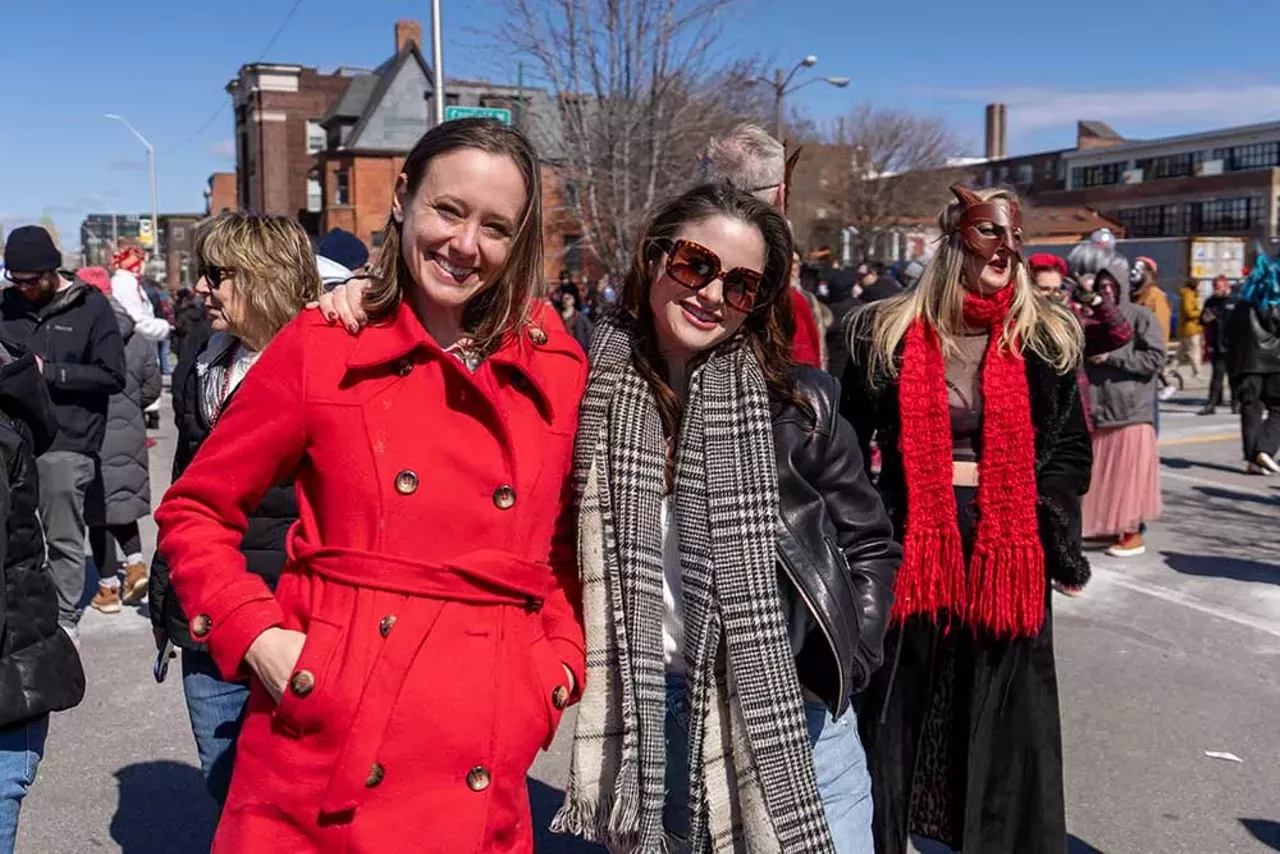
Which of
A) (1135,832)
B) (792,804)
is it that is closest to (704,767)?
(792,804)

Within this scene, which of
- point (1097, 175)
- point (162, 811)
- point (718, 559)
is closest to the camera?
point (718, 559)

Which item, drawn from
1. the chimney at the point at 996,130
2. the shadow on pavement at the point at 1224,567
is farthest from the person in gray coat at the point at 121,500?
the chimney at the point at 996,130

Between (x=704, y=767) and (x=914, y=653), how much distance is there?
132 cm

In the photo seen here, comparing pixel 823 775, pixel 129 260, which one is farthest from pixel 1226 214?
pixel 823 775

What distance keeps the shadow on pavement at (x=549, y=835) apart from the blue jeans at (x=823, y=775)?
151cm

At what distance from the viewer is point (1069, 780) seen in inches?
186

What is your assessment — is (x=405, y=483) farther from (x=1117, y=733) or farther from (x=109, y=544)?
(x=109, y=544)

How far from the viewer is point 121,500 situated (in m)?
7.08

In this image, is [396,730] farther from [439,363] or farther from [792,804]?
[792,804]

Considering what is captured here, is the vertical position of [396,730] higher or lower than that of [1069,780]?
higher

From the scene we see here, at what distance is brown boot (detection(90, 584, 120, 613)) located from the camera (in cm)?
717

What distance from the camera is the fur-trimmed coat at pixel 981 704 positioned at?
136 inches

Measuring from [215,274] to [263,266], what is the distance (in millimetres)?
130

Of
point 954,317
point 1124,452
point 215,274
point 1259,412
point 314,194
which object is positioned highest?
point 314,194
